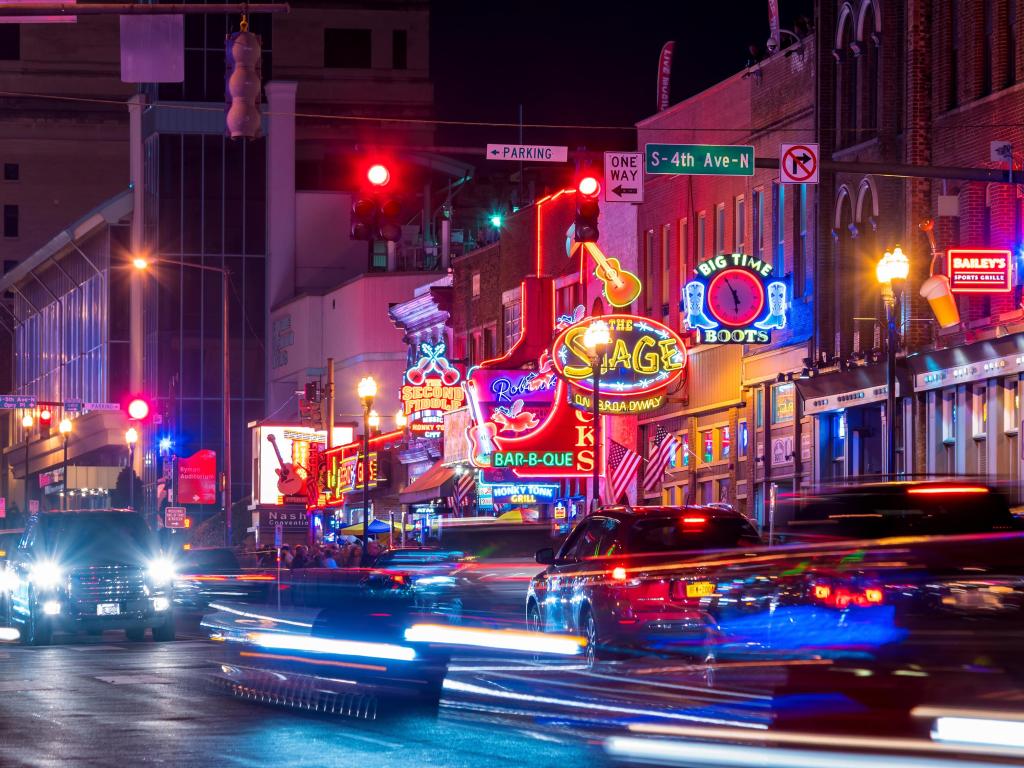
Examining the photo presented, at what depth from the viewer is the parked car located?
62.1ft

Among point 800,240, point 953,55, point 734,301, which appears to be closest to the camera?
point 953,55

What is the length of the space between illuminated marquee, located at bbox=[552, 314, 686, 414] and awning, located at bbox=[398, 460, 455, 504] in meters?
17.2

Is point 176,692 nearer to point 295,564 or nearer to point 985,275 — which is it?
point 985,275

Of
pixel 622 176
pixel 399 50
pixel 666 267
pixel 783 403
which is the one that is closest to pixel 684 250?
pixel 666 267

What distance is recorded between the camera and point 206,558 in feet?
141

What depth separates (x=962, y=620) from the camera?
8.62 m

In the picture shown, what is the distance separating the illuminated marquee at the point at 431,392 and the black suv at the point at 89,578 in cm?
2997

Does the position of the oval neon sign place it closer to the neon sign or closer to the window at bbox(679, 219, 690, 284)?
the neon sign

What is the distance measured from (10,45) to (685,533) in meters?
106

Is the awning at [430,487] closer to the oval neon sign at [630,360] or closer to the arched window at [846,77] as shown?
the oval neon sign at [630,360]

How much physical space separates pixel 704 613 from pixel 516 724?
Result: 3260mm

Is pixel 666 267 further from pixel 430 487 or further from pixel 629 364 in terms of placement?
pixel 430 487

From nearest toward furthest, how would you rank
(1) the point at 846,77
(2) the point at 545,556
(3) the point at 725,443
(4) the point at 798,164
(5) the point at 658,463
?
1. (2) the point at 545,556
2. (4) the point at 798,164
3. (1) the point at 846,77
4. (3) the point at 725,443
5. (5) the point at 658,463

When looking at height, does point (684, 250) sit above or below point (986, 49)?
below
